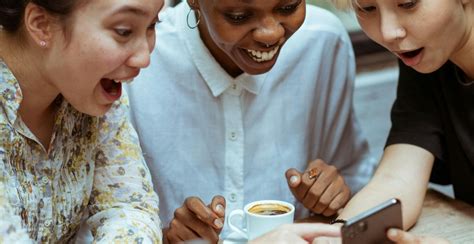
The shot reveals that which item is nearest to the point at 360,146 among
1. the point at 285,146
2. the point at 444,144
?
the point at 285,146

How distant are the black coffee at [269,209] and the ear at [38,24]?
0.51m

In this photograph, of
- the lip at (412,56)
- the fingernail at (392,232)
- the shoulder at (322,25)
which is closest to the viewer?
the fingernail at (392,232)

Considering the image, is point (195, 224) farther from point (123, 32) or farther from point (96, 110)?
point (123, 32)

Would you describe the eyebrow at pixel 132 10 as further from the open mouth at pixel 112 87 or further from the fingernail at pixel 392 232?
the fingernail at pixel 392 232

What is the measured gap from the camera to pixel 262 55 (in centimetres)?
172

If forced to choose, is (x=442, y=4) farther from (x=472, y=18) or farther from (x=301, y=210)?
(x=301, y=210)

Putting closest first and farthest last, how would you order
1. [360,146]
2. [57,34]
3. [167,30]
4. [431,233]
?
[57,34] < [431,233] < [167,30] < [360,146]

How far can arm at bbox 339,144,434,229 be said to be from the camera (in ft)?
5.28

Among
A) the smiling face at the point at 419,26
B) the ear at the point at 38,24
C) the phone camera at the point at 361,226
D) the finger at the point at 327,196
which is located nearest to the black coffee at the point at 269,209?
the finger at the point at 327,196

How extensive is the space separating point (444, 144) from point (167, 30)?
0.76 m

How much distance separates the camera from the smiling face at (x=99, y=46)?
1.25 metres

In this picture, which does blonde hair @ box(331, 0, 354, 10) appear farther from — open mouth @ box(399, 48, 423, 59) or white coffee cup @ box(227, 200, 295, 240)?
white coffee cup @ box(227, 200, 295, 240)

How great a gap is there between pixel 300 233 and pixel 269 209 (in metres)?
0.14

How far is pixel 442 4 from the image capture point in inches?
58.7
